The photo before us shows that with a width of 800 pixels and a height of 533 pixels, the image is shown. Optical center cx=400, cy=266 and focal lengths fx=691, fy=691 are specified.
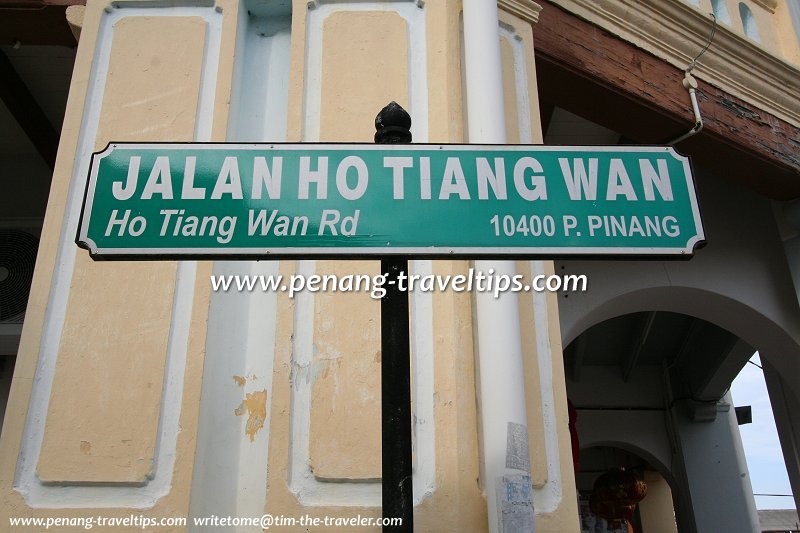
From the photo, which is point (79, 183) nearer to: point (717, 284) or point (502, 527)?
point (502, 527)

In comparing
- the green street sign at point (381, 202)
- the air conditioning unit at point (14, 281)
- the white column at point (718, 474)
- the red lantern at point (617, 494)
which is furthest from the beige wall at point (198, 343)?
the red lantern at point (617, 494)

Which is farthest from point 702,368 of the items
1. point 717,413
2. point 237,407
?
point 237,407

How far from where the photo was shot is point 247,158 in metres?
1.79

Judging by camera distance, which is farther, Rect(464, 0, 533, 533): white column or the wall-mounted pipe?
the wall-mounted pipe

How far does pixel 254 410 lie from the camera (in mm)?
2799

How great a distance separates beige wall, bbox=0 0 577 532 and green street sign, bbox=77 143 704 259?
1190 mm

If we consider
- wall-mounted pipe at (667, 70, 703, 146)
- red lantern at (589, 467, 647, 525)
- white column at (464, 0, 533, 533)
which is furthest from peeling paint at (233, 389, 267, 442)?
red lantern at (589, 467, 647, 525)

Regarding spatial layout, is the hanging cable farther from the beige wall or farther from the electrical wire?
the beige wall

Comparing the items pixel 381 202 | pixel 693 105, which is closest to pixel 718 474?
pixel 693 105

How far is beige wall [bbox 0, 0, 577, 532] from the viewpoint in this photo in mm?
2590

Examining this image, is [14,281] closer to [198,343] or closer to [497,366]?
[198,343]

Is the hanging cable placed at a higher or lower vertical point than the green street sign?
higher

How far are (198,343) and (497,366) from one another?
1212 millimetres

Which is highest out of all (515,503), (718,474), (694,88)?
(694,88)
